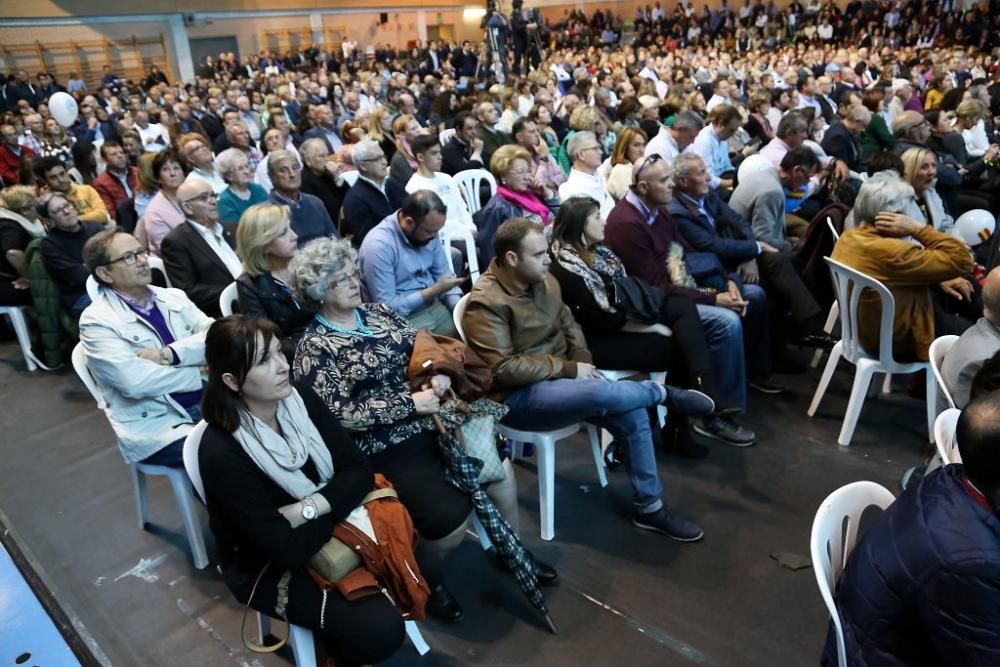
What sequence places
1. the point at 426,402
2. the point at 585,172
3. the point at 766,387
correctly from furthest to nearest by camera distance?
the point at 585,172
the point at 766,387
the point at 426,402

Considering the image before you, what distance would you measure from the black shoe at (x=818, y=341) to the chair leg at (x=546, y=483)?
71.4 inches

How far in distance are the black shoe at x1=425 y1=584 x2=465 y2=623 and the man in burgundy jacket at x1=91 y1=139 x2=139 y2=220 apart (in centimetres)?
387

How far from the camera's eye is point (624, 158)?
431cm

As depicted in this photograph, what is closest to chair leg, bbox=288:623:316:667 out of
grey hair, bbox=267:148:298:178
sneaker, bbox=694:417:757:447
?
sneaker, bbox=694:417:757:447

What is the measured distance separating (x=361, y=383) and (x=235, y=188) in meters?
2.28

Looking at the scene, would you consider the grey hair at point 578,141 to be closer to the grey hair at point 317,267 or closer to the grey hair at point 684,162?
the grey hair at point 684,162

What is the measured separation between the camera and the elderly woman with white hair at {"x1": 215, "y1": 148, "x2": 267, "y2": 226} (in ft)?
12.4

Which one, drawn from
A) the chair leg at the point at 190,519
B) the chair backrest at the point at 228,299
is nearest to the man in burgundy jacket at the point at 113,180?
the chair backrest at the point at 228,299

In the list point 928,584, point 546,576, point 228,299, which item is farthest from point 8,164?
point 928,584

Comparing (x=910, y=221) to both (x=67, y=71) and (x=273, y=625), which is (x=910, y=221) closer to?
(x=273, y=625)

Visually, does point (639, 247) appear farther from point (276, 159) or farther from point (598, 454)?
point (276, 159)

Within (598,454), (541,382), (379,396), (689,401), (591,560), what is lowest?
(591,560)

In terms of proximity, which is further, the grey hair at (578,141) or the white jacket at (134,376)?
the grey hair at (578,141)

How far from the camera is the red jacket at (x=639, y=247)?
2996mm
